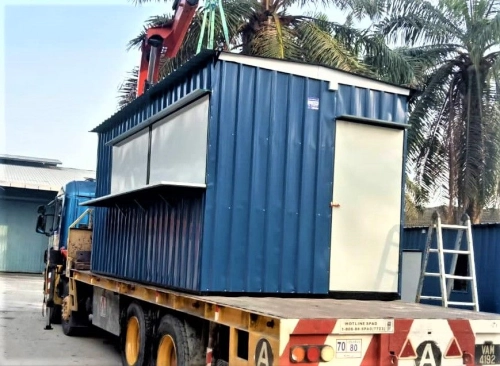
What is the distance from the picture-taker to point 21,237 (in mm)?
28844

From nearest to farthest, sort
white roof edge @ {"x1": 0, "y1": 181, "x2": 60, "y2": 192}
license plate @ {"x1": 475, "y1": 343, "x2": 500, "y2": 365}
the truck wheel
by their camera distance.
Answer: license plate @ {"x1": 475, "y1": 343, "x2": 500, "y2": 365}, the truck wheel, white roof edge @ {"x1": 0, "y1": 181, "x2": 60, "y2": 192}

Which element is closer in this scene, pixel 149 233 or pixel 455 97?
pixel 149 233

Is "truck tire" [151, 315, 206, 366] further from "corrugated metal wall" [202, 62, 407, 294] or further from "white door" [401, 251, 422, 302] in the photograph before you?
"white door" [401, 251, 422, 302]

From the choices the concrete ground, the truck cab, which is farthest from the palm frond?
the concrete ground

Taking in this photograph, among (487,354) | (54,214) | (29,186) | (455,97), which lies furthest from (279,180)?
(29,186)

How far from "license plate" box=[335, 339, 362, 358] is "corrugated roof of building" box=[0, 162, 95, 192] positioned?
69.0 ft

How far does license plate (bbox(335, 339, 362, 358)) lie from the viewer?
4730 millimetres

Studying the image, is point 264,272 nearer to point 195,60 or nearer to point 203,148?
point 203,148

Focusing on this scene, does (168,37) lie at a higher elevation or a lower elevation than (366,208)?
higher

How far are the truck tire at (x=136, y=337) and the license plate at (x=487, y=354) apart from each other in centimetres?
355

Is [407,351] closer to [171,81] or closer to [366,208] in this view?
[366,208]

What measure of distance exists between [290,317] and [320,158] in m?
2.51

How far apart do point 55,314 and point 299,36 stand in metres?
8.25

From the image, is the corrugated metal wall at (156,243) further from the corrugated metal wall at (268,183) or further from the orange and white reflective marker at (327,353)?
the orange and white reflective marker at (327,353)
